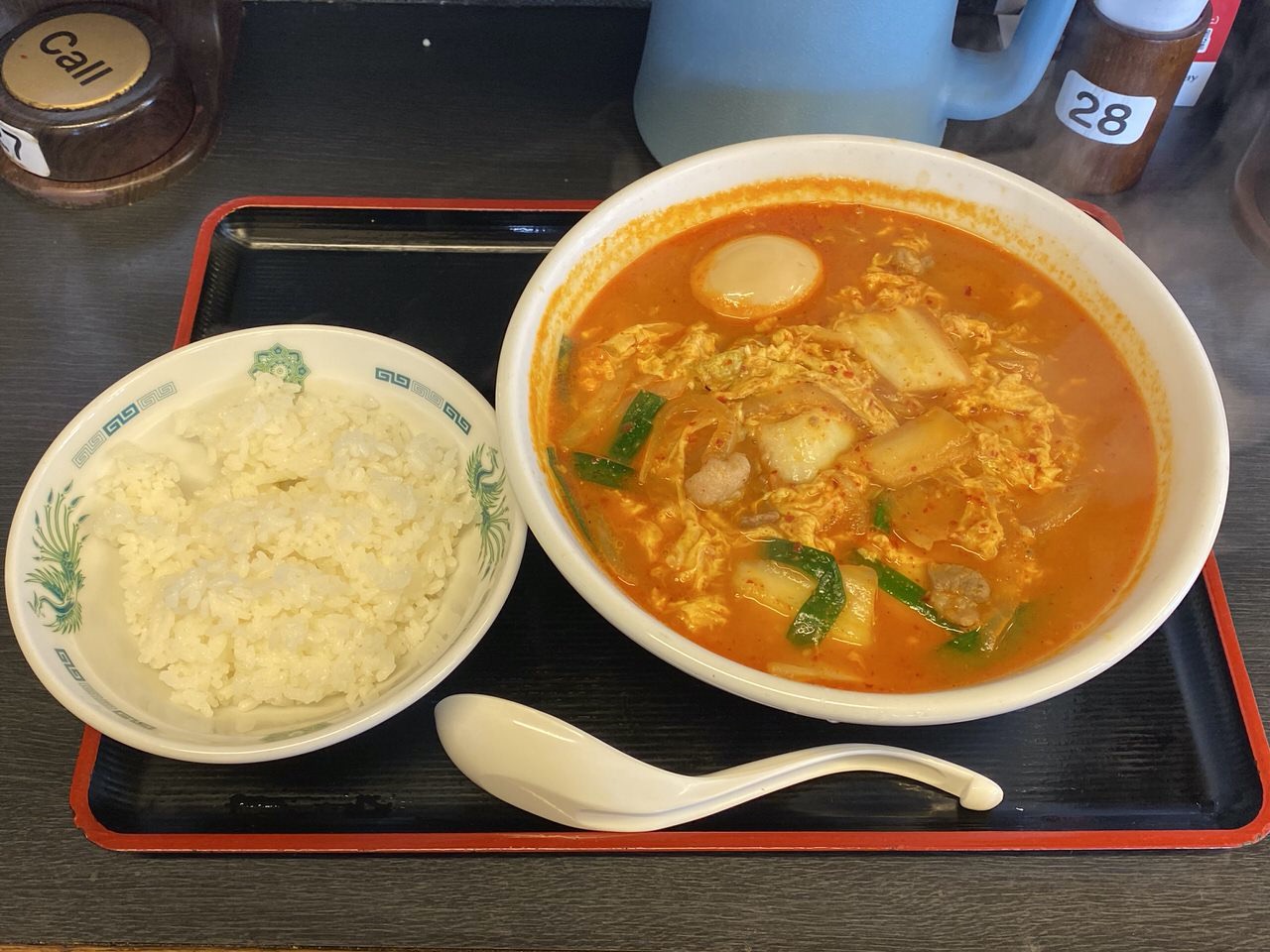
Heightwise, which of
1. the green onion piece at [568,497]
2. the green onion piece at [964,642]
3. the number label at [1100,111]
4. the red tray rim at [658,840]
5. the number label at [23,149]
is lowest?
the red tray rim at [658,840]

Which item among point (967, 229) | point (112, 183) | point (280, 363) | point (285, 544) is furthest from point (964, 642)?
point (112, 183)

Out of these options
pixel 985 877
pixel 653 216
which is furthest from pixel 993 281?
pixel 985 877

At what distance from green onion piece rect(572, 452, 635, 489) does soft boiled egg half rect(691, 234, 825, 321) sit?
1.46 feet

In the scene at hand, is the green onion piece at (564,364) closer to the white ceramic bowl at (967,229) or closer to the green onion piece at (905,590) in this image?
the white ceramic bowl at (967,229)

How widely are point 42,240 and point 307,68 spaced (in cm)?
88

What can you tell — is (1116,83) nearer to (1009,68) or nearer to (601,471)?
(1009,68)

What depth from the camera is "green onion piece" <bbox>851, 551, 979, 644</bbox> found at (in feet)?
5.47

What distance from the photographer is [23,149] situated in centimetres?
244

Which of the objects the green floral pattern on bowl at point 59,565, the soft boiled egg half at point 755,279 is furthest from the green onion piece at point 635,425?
the green floral pattern on bowl at point 59,565

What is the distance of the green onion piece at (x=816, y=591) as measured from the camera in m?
1.64

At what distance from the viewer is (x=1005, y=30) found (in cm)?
288

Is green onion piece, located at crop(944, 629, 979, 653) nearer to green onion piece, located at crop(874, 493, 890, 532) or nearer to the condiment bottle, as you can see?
green onion piece, located at crop(874, 493, 890, 532)

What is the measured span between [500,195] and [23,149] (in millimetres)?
1167

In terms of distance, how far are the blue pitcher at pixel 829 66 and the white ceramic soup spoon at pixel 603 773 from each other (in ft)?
4.53
